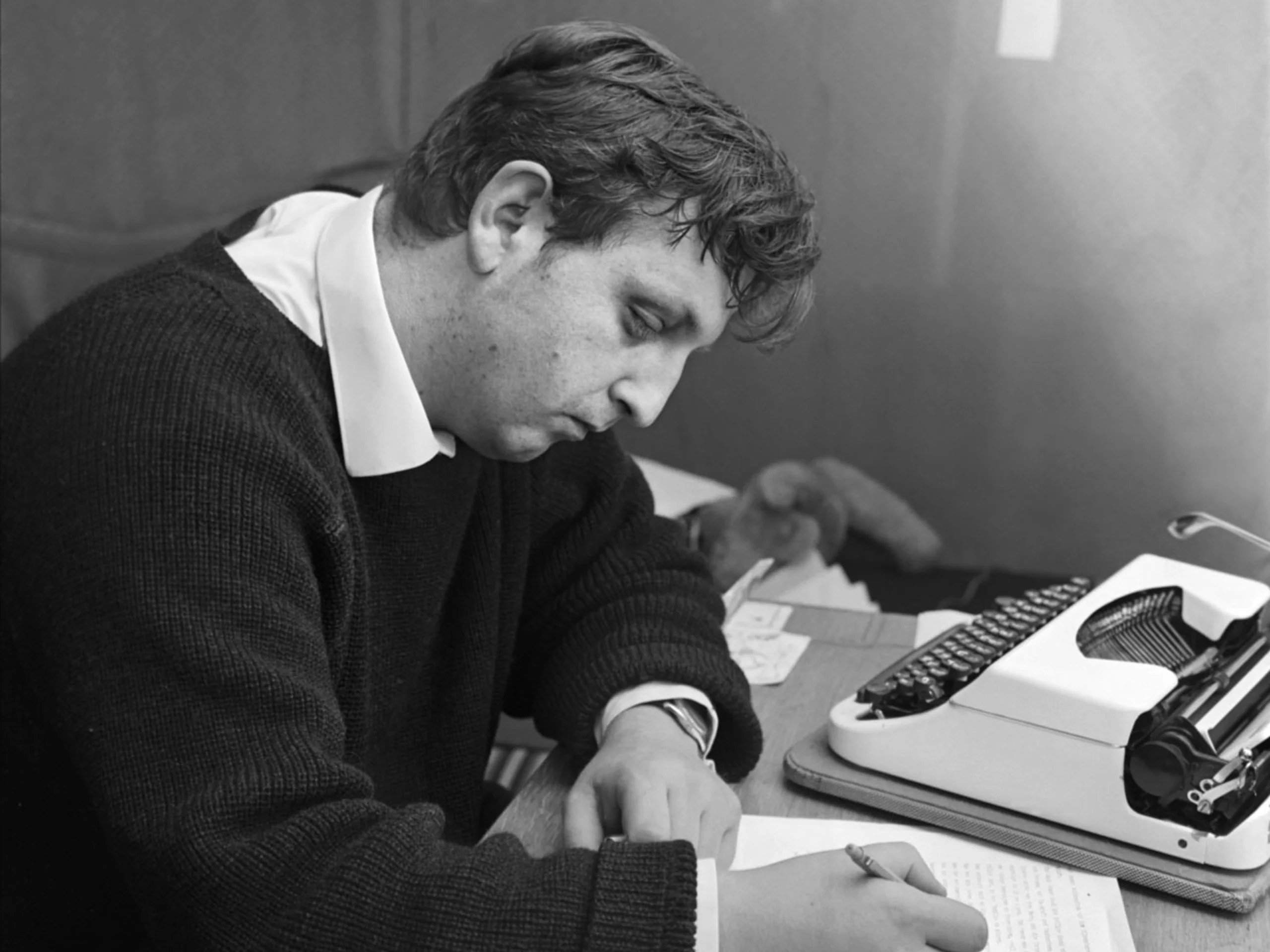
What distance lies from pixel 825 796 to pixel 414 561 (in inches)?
14.4

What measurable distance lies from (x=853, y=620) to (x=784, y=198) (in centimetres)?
58

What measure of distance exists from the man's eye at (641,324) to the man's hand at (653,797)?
0.31 meters

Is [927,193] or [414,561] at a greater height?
[927,193]

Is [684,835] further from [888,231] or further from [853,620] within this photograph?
[888,231]

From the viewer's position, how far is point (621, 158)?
3.03 ft

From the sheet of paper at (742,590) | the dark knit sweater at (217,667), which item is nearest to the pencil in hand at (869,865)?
the dark knit sweater at (217,667)

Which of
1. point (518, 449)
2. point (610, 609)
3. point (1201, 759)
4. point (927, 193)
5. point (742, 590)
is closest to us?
point (1201, 759)

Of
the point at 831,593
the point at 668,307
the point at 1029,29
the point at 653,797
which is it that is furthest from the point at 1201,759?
the point at 1029,29

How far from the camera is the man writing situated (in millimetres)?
730

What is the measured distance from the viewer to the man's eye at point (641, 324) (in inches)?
36.9

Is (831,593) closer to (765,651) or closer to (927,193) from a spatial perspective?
(765,651)

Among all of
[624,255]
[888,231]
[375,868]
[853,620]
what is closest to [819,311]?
[888,231]

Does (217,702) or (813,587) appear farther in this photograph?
(813,587)

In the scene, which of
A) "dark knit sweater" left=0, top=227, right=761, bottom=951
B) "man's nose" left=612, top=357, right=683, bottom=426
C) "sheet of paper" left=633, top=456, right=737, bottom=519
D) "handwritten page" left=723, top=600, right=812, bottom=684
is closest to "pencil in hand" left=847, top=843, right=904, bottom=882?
"dark knit sweater" left=0, top=227, right=761, bottom=951
